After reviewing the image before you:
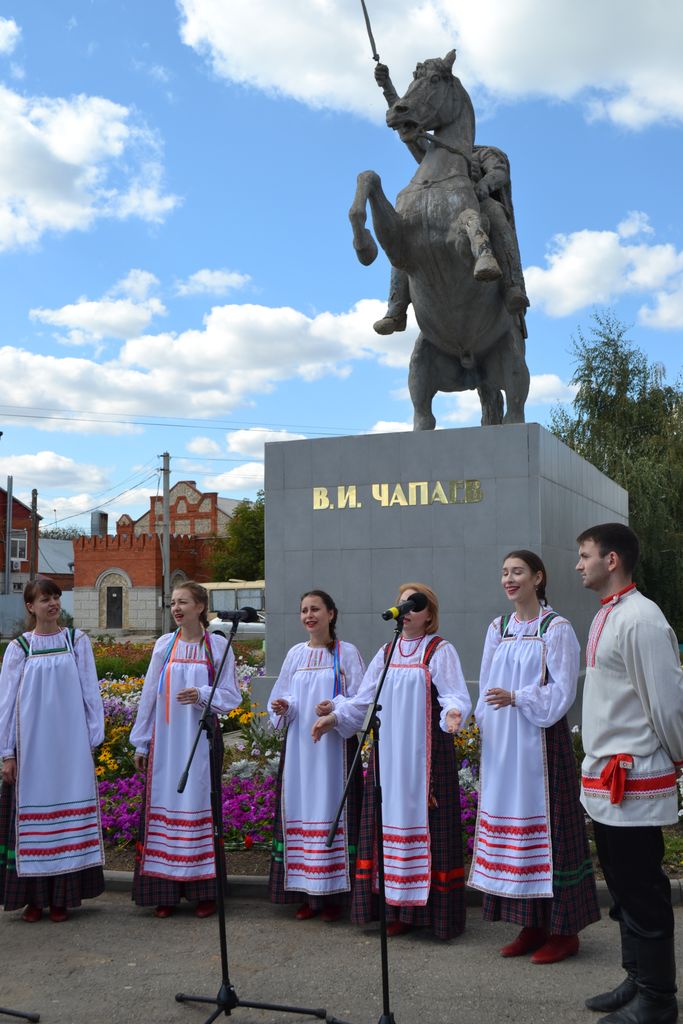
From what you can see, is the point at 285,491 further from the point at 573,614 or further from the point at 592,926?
the point at 592,926

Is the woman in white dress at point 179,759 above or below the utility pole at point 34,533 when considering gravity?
below

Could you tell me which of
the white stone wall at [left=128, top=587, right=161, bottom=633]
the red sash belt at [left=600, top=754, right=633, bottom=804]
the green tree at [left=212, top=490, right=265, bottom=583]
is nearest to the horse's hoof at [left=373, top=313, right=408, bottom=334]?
the red sash belt at [left=600, top=754, right=633, bottom=804]

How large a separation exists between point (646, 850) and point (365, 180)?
6184 mm

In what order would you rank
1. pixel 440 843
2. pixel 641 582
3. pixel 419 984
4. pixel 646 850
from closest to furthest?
pixel 646 850 < pixel 419 984 < pixel 440 843 < pixel 641 582

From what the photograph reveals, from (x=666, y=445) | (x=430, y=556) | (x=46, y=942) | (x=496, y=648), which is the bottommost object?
(x=46, y=942)

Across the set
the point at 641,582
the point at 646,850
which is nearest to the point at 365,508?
the point at 646,850

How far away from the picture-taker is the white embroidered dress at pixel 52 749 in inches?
204

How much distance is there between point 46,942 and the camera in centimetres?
485

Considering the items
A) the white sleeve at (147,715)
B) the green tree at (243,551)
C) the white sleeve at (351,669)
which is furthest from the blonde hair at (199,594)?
the green tree at (243,551)

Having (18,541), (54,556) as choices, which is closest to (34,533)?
(18,541)

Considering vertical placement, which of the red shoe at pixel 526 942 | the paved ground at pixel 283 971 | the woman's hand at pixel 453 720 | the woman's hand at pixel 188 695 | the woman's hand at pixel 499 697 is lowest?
the paved ground at pixel 283 971

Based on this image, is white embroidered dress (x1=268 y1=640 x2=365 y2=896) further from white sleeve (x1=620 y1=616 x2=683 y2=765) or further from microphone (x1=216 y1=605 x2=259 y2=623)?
white sleeve (x1=620 y1=616 x2=683 y2=765)

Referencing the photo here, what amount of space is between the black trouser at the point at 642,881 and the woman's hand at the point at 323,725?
1.68 m

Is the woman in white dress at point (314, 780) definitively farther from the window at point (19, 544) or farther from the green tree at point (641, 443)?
the window at point (19, 544)
